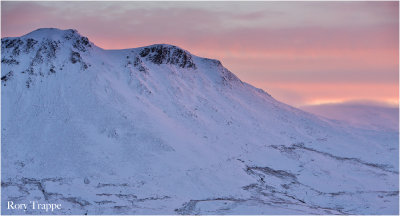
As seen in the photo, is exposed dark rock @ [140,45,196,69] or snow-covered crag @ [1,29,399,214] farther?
exposed dark rock @ [140,45,196,69]

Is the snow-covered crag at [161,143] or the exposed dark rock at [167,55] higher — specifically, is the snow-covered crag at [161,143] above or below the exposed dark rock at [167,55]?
below

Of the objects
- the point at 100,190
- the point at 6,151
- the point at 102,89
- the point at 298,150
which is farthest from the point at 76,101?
the point at 298,150

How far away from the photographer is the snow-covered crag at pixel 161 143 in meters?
49.8

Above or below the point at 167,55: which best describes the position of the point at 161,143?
below

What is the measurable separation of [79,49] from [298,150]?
39070 millimetres

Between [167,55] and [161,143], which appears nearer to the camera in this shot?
[161,143]

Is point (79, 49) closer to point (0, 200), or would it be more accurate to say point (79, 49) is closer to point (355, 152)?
point (0, 200)

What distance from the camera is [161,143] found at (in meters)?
62.8

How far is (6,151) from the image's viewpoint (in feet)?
184

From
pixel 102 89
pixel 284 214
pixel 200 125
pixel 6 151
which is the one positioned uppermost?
pixel 102 89

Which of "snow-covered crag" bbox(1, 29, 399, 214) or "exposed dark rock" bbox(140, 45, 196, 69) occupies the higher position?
"exposed dark rock" bbox(140, 45, 196, 69)

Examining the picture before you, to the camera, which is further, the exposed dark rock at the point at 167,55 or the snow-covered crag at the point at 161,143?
the exposed dark rock at the point at 167,55

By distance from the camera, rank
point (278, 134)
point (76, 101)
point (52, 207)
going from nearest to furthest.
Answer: point (52, 207) < point (76, 101) < point (278, 134)

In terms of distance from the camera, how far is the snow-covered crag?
4978cm
